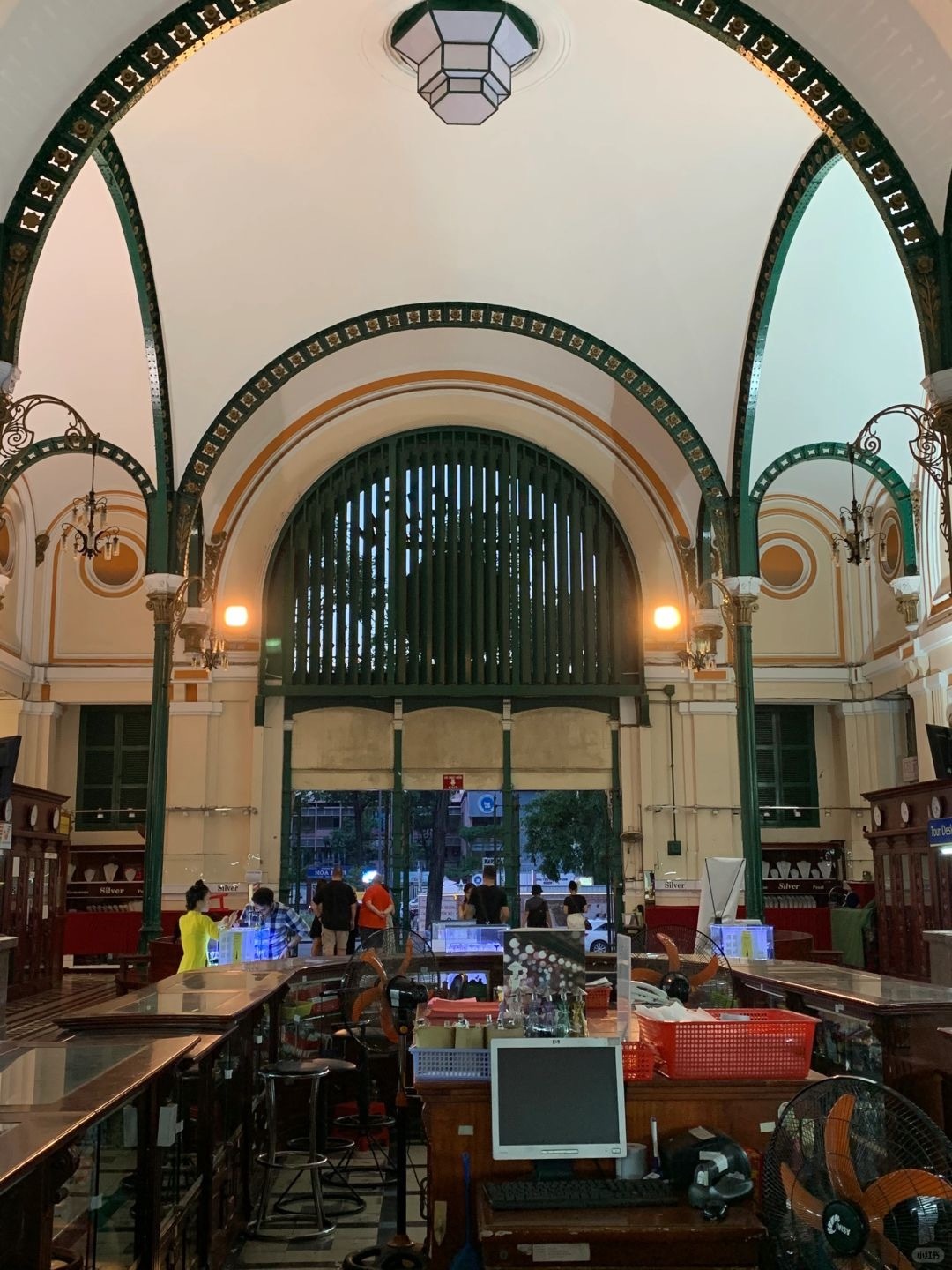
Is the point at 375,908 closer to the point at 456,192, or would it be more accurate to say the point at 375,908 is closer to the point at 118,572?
the point at 456,192

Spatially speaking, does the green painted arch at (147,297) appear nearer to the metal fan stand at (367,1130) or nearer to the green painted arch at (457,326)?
the green painted arch at (457,326)

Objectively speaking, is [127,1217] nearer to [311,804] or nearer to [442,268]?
[442,268]

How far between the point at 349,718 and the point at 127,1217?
1465 centimetres

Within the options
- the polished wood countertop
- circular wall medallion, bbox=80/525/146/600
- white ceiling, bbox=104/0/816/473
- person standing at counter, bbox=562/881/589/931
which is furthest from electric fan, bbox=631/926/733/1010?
circular wall medallion, bbox=80/525/146/600

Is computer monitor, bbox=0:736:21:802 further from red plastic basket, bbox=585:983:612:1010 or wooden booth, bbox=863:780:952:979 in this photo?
wooden booth, bbox=863:780:952:979

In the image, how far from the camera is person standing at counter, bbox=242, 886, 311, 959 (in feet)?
35.6

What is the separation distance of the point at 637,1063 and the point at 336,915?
877cm

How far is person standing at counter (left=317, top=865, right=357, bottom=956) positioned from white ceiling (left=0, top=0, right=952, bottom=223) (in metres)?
7.61

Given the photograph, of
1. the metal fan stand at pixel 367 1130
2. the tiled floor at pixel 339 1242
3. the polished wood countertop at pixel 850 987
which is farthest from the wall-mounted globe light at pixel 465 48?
the tiled floor at pixel 339 1242

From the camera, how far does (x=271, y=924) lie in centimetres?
1104

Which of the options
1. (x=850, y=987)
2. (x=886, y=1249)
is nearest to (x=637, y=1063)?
(x=886, y=1249)

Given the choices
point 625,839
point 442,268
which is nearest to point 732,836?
point 625,839

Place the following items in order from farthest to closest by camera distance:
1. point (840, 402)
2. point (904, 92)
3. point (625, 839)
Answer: point (625, 839) → point (840, 402) → point (904, 92)

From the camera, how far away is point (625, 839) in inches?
697
